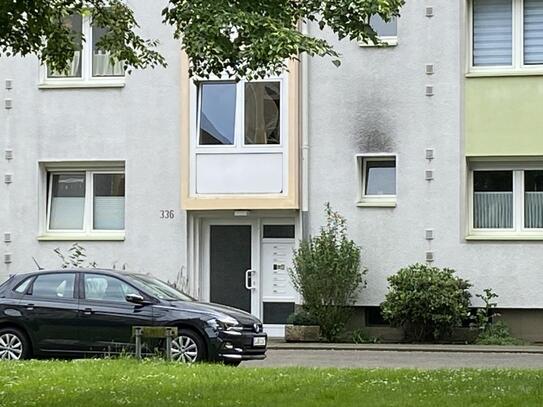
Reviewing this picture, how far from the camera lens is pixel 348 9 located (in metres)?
12.2

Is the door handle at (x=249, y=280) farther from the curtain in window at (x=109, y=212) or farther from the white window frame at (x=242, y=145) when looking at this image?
the curtain in window at (x=109, y=212)

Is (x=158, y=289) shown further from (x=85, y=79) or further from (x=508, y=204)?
(x=85, y=79)

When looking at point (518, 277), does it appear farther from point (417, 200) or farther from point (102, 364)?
point (102, 364)

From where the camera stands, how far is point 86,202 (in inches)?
1117

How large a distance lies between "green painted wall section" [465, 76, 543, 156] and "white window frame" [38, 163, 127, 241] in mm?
7841

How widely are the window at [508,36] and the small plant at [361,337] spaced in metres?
6.03

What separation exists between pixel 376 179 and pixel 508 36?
410 cm

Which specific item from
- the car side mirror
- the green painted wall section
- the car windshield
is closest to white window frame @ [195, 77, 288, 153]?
the green painted wall section

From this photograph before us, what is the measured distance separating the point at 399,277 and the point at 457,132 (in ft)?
11.1

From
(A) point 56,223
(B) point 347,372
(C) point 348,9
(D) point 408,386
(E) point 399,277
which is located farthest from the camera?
(A) point 56,223

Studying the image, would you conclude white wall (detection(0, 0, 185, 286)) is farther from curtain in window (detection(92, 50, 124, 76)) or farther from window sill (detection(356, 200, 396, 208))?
window sill (detection(356, 200, 396, 208))

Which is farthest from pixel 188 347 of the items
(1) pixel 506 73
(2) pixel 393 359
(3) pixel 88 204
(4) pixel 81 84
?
(4) pixel 81 84

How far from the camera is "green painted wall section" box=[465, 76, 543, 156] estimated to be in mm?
26078

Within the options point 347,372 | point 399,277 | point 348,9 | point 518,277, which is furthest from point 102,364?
point 518,277
